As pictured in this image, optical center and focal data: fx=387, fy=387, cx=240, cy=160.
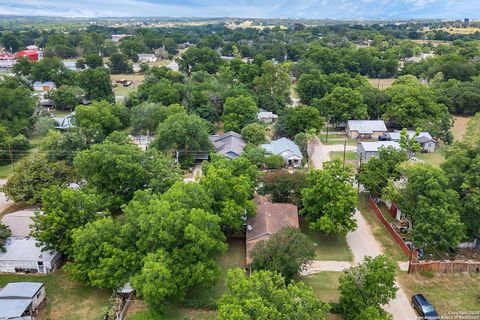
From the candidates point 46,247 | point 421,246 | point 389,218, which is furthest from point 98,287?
point 389,218

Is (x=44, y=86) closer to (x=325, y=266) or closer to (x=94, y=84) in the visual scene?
(x=94, y=84)

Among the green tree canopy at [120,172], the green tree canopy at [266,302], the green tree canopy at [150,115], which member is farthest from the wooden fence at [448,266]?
the green tree canopy at [150,115]

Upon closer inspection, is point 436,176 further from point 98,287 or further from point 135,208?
point 98,287

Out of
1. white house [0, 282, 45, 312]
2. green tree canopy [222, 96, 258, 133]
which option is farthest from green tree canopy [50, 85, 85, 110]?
white house [0, 282, 45, 312]

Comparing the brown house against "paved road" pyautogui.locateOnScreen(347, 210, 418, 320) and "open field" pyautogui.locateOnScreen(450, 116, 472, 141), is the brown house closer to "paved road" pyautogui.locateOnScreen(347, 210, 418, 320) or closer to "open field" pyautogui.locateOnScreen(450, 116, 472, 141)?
"paved road" pyautogui.locateOnScreen(347, 210, 418, 320)

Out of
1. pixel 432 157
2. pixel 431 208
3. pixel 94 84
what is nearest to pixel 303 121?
pixel 432 157
